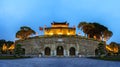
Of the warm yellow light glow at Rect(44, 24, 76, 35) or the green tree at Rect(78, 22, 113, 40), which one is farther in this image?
the green tree at Rect(78, 22, 113, 40)

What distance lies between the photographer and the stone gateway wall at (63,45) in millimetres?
75812

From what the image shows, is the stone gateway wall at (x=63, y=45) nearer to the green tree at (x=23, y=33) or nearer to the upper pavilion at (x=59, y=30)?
the upper pavilion at (x=59, y=30)

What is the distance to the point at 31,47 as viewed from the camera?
254 feet

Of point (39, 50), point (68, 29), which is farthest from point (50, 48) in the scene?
point (68, 29)

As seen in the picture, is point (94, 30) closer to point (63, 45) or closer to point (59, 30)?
point (59, 30)

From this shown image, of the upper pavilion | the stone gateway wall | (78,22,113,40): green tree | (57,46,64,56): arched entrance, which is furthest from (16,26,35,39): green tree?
(57,46,64,56): arched entrance

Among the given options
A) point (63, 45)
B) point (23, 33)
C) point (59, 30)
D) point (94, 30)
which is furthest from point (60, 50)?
point (23, 33)

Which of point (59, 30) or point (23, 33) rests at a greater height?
point (23, 33)

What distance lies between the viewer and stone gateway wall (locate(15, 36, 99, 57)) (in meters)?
75.8

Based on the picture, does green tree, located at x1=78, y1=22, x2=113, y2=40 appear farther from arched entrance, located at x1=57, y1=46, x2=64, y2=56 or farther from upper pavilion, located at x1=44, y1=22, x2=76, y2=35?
arched entrance, located at x1=57, y1=46, x2=64, y2=56

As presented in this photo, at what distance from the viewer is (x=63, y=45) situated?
249 feet

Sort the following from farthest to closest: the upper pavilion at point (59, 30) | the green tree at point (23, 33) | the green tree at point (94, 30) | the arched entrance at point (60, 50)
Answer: the green tree at point (23, 33) → the green tree at point (94, 30) → the upper pavilion at point (59, 30) → the arched entrance at point (60, 50)

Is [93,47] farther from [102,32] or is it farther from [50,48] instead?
[102,32]

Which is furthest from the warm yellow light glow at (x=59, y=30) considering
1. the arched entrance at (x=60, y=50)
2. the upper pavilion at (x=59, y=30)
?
the arched entrance at (x=60, y=50)
